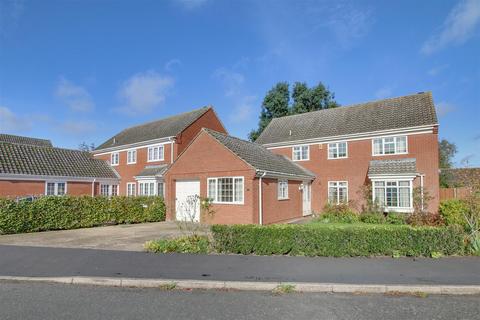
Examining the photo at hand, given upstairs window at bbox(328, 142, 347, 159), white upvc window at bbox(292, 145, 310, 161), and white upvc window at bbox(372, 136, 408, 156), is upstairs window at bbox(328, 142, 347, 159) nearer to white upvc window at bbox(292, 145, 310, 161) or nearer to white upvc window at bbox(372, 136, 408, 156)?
white upvc window at bbox(292, 145, 310, 161)

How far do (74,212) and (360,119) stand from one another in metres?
20.0

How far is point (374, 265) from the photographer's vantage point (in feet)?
27.5

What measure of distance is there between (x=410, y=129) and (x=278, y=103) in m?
26.8

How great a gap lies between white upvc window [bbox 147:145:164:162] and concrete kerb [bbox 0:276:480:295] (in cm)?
2132

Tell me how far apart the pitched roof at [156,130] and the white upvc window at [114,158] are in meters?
0.97

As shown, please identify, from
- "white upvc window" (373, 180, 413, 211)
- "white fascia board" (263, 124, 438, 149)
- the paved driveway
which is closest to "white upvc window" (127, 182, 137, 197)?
"white fascia board" (263, 124, 438, 149)

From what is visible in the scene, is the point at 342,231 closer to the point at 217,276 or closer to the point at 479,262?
the point at 479,262

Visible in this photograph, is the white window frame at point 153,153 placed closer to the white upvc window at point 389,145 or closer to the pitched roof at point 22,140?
the white upvc window at point 389,145

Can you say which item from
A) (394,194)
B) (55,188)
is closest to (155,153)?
(55,188)

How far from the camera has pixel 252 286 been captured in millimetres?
6832

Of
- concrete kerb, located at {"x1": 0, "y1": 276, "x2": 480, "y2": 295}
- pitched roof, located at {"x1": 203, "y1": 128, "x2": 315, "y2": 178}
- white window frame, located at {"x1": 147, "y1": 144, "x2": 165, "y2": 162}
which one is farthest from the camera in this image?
white window frame, located at {"x1": 147, "y1": 144, "x2": 165, "y2": 162}

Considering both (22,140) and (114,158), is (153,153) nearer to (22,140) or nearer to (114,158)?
(114,158)

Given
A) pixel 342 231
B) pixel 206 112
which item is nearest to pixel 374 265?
pixel 342 231

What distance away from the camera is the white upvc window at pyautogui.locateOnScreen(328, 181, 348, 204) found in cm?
2264
